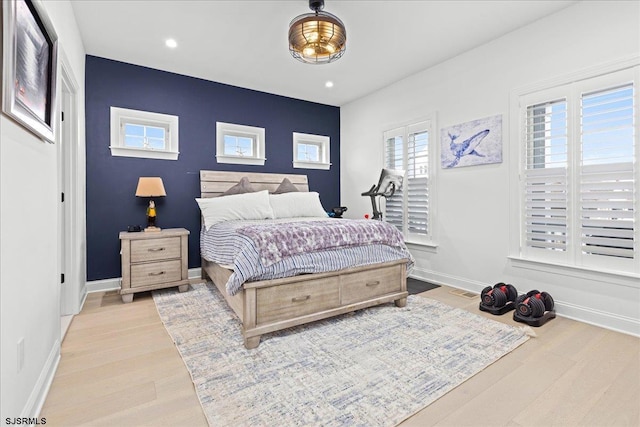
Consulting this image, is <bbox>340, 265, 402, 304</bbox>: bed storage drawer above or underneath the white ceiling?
underneath

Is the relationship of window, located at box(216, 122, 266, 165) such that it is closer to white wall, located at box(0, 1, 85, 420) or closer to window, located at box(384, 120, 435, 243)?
window, located at box(384, 120, 435, 243)

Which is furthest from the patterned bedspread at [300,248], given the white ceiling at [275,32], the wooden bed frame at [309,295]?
the white ceiling at [275,32]

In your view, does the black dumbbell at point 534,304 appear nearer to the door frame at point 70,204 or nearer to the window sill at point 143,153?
the door frame at point 70,204

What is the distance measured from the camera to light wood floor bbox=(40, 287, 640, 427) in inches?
61.8

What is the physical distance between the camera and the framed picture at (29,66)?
122 cm

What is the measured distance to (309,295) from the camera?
258cm

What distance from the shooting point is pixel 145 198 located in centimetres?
405

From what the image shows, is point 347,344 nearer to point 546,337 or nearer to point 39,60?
point 546,337

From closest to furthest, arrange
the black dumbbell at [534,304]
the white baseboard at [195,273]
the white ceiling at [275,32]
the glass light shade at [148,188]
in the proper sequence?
the black dumbbell at [534,304], the white ceiling at [275,32], the glass light shade at [148,188], the white baseboard at [195,273]

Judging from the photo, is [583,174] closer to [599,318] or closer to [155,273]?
[599,318]

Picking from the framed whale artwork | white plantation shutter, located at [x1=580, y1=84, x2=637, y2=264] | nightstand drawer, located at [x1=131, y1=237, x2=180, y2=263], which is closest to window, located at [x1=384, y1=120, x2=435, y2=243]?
the framed whale artwork

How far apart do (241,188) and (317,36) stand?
Answer: 263 cm

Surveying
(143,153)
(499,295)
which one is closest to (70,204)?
(143,153)

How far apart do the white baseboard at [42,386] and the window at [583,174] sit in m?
3.98
